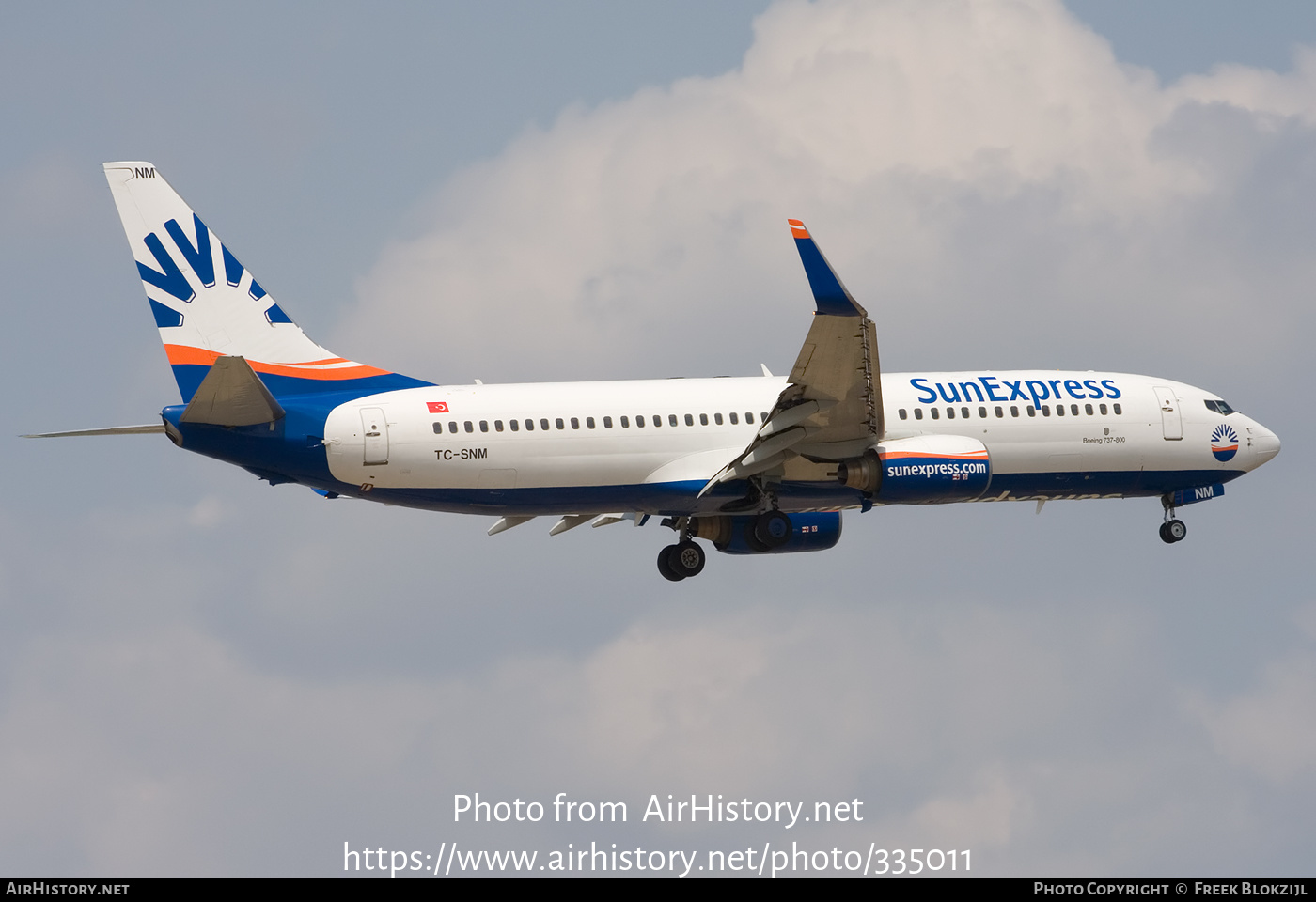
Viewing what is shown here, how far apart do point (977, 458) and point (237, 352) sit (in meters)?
20.3

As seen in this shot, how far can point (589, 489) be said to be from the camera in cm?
5222

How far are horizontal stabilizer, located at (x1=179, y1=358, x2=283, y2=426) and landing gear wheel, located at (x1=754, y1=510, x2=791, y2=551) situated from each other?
14416mm

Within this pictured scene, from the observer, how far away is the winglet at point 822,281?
145 feet

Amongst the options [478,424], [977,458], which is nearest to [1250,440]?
[977,458]

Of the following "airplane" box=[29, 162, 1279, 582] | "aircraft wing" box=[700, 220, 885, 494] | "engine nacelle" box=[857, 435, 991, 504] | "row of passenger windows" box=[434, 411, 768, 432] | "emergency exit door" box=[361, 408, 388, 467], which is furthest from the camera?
"engine nacelle" box=[857, 435, 991, 504]

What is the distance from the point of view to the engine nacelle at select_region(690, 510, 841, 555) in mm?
57375

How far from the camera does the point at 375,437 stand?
164ft

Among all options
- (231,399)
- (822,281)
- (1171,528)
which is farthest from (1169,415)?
(231,399)

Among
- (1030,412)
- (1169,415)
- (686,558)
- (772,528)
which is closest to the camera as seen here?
(772,528)

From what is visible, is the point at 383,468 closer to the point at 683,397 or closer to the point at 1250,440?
the point at 683,397

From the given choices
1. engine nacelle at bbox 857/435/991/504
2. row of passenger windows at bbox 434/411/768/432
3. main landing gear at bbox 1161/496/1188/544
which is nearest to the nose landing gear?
main landing gear at bbox 1161/496/1188/544

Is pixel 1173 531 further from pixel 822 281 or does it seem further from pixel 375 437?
pixel 375 437

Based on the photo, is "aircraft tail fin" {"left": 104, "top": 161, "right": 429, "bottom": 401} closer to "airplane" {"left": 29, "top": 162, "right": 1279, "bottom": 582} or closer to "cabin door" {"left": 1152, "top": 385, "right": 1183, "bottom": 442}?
"airplane" {"left": 29, "top": 162, "right": 1279, "bottom": 582}

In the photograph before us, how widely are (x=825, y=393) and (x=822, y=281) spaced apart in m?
5.23
